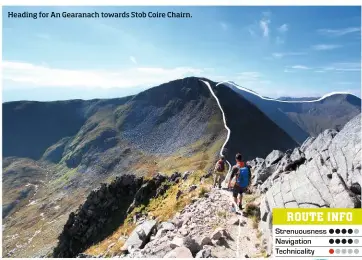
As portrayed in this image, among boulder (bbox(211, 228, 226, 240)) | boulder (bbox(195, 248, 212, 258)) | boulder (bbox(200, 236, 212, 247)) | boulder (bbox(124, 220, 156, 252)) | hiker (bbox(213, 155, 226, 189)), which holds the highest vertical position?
hiker (bbox(213, 155, 226, 189))

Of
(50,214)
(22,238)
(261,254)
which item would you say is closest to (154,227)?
(261,254)

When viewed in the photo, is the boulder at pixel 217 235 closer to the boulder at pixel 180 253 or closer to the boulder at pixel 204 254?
the boulder at pixel 204 254

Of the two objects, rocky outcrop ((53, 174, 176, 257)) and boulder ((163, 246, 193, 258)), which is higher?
boulder ((163, 246, 193, 258))

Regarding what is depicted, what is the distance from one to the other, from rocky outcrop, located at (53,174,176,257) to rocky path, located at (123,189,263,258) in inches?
743

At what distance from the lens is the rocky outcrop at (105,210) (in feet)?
138

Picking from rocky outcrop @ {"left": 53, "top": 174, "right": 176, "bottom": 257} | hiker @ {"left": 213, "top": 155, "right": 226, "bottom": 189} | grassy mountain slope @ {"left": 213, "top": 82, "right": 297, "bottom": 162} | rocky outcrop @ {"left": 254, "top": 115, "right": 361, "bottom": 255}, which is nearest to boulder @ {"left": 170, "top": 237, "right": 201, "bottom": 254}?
rocky outcrop @ {"left": 254, "top": 115, "right": 361, "bottom": 255}

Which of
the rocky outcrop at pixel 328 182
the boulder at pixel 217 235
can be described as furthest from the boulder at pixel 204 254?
the rocky outcrop at pixel 328 182

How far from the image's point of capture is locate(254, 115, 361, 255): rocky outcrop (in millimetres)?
12766

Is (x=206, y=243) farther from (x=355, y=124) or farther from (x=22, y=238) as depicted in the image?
(x=22, y=238)

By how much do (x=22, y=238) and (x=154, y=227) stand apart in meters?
148

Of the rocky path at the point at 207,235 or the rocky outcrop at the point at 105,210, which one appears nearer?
the rocky path at the point at 207,235

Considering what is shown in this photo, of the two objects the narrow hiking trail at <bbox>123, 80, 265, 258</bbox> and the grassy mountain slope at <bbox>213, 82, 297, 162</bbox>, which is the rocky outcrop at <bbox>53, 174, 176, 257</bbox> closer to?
the narrow hiking trail at <bbox>123, 80, 265, 258</bbox>

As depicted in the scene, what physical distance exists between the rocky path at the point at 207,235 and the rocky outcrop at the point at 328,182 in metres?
1.22

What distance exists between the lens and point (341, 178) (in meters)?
13.6
